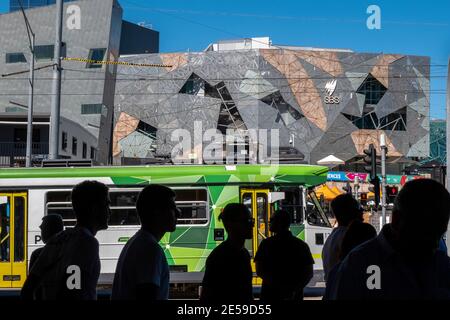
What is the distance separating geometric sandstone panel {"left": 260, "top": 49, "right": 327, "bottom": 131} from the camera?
217 ft

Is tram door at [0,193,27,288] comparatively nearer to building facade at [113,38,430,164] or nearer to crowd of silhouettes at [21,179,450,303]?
crowd of silhouettes at [21,179,450,303]

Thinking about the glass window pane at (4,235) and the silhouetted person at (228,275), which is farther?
the glass window pane at (4,235)

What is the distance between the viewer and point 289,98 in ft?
218

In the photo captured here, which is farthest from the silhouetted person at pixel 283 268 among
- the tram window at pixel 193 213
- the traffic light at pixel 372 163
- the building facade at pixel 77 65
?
the building facade at pixel 77 65

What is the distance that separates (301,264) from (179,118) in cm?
6138

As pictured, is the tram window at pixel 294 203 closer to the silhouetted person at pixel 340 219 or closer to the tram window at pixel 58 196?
the tram window at pixel 58 196

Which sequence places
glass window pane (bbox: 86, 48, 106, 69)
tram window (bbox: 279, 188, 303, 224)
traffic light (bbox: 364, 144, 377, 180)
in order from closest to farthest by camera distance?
tram window (bbox: 279, 188, 303, 224) < traffic light (bbox: 364, 144, 377, 180) < glass window pane (bbox: 86, 48, 106, 69)

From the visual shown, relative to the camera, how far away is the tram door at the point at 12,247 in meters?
15.6

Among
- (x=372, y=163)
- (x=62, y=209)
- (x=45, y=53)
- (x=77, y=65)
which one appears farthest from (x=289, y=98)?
(x=62, y=209)

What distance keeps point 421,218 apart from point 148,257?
1.69 m

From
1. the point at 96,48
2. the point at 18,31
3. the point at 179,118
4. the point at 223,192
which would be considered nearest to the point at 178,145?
the point at 179,118

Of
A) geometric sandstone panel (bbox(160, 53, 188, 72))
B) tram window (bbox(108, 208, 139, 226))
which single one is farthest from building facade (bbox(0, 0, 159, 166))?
tram window (bbox(108, 208, 139, 226))

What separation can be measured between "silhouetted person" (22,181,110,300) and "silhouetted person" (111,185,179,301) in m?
0.18
